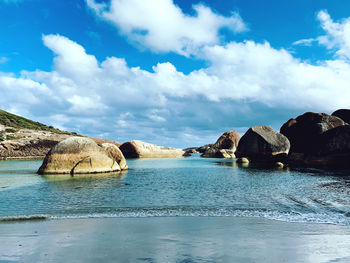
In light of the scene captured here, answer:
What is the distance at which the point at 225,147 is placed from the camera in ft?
242

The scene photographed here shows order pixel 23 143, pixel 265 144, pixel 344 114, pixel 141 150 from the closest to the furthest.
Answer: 1. pixel 265 144
2. pixel 344 114
3. pixel 23 143
4. pixel 141 150

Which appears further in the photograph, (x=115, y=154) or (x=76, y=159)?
(x=115, y=154)

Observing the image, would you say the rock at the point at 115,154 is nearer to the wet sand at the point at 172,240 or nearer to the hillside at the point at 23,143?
the wet sand at the point at 172,240

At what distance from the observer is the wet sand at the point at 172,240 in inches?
217

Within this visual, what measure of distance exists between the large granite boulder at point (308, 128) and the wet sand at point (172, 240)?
119 feet

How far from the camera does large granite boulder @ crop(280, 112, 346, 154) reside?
142ft

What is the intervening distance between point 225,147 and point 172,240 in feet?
225

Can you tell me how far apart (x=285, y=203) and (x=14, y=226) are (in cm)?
1015

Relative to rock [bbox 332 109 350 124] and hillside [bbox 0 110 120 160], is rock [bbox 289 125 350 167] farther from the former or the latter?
hillside [bbox 0 110 120 160]

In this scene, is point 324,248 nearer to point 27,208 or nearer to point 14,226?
point 14,226

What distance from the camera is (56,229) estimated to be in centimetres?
789

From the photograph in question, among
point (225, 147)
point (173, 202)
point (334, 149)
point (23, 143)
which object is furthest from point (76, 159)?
point (225, 147)

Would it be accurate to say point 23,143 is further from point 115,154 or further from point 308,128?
point 308,128

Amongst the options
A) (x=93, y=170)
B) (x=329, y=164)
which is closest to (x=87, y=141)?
(x=93, y=170)
